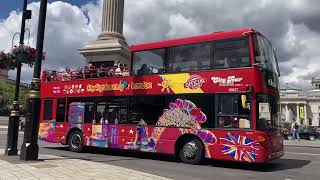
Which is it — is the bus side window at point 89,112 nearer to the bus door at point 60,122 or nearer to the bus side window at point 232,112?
the bus door at point 60,122

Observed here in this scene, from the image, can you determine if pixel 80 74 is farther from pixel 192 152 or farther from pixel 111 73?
pixel 192 152

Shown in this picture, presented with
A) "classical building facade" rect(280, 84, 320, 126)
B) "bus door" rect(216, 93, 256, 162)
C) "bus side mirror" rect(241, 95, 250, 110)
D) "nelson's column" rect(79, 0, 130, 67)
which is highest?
"classical building facade" rect(280, 84, 320, 126)

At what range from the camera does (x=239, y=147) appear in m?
13.2

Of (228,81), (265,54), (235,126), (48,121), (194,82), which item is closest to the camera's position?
(235,126)

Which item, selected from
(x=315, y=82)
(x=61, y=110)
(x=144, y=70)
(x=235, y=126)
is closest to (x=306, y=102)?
(x=315, y=82)

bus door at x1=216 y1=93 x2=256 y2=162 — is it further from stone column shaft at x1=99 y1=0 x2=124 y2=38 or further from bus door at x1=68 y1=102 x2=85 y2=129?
stone column shaft at x1=99 y1=0 x2=124 y2=38

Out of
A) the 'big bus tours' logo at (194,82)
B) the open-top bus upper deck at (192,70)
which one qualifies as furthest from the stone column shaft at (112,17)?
the 'big bus tours' logo at (194,82)

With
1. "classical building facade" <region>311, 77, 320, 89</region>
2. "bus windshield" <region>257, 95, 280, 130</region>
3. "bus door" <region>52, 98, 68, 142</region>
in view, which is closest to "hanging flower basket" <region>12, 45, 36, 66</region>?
"bus door" <region>52, 98, 68, 142</region>

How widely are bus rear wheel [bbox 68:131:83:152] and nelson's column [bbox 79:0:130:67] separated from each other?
7.18m

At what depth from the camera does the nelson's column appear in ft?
87.3

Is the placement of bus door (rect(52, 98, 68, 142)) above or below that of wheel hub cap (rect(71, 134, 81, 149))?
above

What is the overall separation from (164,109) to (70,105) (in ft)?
15.9

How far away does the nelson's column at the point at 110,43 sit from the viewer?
26609mm

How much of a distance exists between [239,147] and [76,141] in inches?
295
